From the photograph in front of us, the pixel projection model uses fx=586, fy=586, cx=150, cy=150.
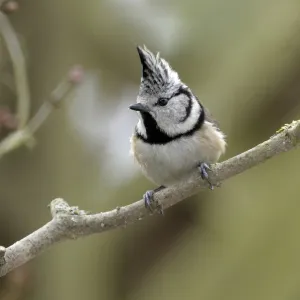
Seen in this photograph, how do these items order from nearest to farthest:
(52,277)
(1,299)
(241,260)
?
(1,299), (241,260), (52,277)

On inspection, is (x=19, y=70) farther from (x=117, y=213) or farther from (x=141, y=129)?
(x=117, y=213)

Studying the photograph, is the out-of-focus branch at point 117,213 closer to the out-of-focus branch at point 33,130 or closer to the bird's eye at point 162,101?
the bird's eye at point 162,101

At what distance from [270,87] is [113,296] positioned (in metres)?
1.16

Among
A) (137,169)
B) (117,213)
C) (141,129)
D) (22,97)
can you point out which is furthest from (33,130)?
(137,169)

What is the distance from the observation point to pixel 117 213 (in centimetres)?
124

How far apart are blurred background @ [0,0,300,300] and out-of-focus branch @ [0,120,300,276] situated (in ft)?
3.28

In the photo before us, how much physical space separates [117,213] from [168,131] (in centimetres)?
34

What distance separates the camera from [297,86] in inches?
92.7

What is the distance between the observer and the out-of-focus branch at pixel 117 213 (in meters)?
1.17

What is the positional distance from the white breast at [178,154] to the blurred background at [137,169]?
30.8 inches

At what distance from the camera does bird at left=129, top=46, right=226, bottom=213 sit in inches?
58.1

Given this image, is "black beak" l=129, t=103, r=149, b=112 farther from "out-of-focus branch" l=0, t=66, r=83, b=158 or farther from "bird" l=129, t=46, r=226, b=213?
"out-of-focus branch" l=0, t=66, r=83, b=158

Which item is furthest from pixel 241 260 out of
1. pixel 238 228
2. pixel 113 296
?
pixel 113 296

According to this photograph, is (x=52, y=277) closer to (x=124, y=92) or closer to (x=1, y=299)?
(x=1, y=299)
